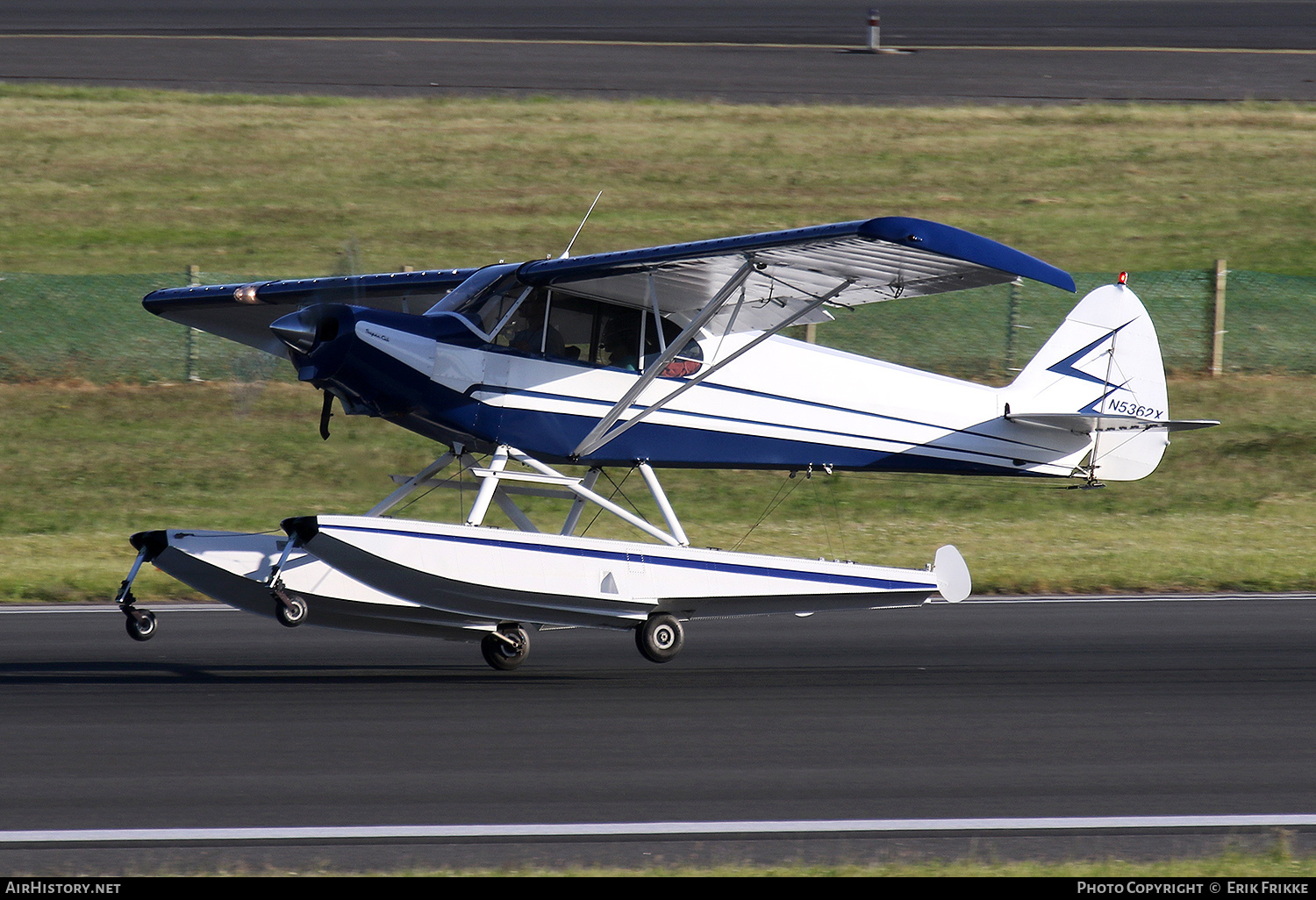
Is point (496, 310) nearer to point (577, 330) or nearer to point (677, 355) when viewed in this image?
point (577, 330)

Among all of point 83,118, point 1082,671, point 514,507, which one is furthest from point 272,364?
point 83,118

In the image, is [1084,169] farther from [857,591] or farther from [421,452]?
[857,591]

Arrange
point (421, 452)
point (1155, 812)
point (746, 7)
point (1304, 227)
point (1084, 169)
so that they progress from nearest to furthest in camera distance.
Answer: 1. point (1155, 812)
2. point (421, 452)
3. point (1304, 227)
4. point (1084, 169)
5. point (746, 7)

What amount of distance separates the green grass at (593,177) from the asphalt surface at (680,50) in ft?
3.71

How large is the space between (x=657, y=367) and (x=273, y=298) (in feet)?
10.6

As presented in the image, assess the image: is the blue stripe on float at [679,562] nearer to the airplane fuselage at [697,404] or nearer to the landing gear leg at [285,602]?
the landing gear leg at [285,602]

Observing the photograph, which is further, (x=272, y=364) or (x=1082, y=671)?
(x=272, y=364)

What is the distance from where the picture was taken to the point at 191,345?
19.4m

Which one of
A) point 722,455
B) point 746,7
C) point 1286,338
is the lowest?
point 722,455

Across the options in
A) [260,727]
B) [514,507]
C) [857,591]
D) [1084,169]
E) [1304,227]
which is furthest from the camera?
[1084,169]

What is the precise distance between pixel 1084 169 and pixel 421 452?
16.3m

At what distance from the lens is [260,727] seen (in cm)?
797

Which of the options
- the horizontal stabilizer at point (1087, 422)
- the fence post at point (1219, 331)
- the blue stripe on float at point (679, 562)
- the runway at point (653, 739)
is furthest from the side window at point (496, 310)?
the fence post at point (1219, 331)

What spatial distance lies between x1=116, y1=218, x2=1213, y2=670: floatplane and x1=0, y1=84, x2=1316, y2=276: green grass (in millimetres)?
12927
